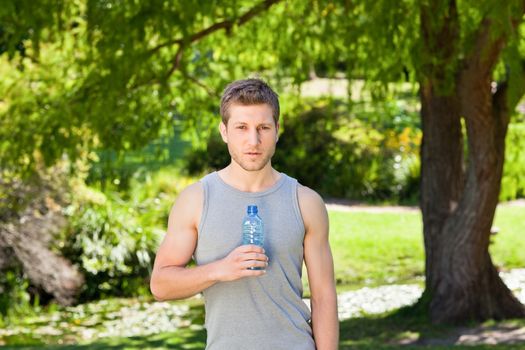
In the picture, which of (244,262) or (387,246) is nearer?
(244,262)

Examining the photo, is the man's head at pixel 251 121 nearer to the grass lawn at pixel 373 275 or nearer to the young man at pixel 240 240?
the young man at pixel 240 240

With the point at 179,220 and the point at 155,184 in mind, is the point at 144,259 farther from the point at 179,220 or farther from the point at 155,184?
the point at 179,220

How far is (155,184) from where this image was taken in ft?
57.2

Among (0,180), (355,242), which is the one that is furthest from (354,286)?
(0,180)

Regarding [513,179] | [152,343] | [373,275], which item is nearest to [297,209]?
[152,343]

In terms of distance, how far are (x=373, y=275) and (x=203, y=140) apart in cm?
387

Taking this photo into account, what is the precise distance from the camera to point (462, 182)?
1113 cm

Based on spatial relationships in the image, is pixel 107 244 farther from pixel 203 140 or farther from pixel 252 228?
pixel 252 228

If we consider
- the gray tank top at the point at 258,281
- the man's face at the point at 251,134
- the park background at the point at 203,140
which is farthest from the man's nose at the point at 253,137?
the park background at the point at 203,140

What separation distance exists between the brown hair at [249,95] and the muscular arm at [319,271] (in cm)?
26

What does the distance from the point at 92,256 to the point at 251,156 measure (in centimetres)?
1178

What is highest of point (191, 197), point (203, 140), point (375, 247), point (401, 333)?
point (203, 140)

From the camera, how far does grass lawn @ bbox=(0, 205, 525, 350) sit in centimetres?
1019

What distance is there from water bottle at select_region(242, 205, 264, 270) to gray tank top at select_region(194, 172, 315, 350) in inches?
1.5
